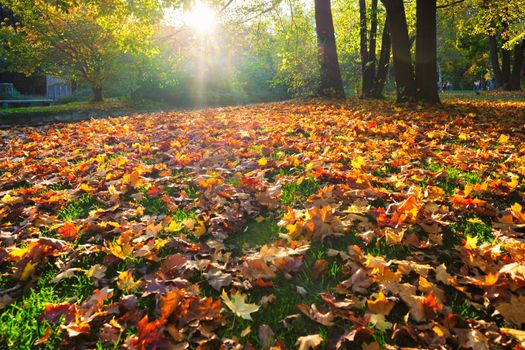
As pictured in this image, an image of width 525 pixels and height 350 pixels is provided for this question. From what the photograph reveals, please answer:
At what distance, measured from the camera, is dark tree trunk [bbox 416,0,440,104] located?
9383 millimetres

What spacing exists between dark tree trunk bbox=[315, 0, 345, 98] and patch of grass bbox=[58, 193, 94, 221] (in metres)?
10.9

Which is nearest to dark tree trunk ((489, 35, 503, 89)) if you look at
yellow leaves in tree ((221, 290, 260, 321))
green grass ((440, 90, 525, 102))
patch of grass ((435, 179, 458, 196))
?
green grass ((440, 90, 525, 102))

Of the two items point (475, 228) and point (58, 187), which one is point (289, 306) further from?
point (58, 187)

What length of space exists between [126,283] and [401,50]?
9.90m

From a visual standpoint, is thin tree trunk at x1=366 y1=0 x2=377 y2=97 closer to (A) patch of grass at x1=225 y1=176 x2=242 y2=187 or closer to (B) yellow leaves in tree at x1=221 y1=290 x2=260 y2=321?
(A) patch of grass at x1=225 y1=176 x2=242 y2=187

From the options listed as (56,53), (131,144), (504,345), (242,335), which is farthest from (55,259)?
(56,53)

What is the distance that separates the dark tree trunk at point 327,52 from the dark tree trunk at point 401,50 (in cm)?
316

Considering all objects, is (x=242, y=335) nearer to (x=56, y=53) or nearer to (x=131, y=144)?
(x=131, y=144)

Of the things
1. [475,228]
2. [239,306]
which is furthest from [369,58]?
[239,306]

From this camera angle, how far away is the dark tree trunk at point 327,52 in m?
12.9

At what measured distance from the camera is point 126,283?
2.14 metres

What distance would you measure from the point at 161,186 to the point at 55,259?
1436mm

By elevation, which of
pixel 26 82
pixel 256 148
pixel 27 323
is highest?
pixel 26 82

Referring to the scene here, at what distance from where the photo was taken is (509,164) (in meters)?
4.03
